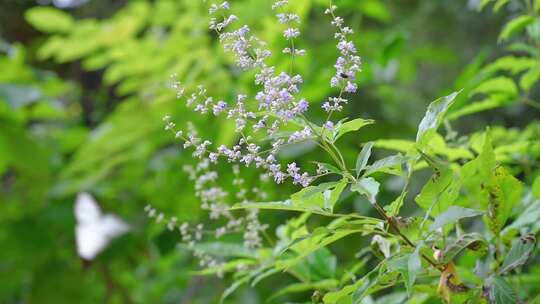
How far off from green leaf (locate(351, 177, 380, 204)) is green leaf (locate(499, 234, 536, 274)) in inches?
8.9

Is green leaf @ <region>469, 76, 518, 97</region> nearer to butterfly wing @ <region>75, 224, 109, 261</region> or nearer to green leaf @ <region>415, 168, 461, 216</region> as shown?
green leaf @ <region>415, 168, 461, 216</region>

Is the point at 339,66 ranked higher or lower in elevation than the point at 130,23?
higher

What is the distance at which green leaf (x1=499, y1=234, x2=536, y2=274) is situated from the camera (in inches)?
30.1

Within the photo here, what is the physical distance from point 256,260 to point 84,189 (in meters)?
1.26

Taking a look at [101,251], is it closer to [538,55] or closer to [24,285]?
[24,285]

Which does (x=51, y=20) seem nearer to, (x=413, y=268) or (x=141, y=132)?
(x=141, y=132)

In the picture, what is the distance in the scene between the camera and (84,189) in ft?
7.20

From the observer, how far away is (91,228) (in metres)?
2.35

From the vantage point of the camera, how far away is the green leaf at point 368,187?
640mm

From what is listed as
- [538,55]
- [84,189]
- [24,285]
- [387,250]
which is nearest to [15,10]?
[24,285]

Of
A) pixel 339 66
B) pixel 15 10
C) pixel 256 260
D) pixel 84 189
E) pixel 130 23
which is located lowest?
pixel 15 10

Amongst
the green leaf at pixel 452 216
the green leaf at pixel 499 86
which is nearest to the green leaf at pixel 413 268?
the green leaf at pixel 452 216

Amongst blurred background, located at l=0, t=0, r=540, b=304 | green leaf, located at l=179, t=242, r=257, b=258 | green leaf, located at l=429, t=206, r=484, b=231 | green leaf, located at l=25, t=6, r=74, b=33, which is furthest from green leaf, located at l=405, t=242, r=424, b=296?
green leaf, located at l=25, t=6, r=74, b=33

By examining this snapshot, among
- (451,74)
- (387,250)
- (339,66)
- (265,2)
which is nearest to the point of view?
(339,66)
